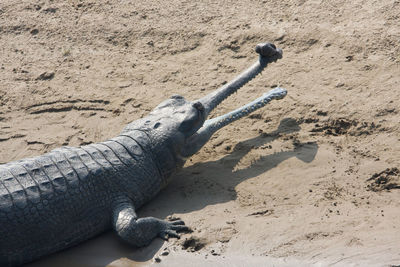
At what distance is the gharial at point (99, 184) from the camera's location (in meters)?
6.11

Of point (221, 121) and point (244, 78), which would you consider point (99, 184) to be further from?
point (244, 78)

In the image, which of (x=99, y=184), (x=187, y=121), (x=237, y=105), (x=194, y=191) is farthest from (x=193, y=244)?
(x=237, y=105)

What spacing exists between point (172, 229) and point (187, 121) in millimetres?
1315

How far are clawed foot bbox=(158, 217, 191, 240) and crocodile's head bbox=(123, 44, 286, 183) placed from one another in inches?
27.7

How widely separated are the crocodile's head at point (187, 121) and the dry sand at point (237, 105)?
29cm

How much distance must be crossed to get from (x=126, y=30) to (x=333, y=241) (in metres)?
5.20

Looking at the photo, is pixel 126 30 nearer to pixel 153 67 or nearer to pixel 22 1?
pixel 153 67

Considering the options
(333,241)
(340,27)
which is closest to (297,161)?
(333,241)

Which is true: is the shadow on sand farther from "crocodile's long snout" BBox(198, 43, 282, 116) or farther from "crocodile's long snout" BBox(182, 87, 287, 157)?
"crocodile's long snout" BBox(198, 43, 282, 116)

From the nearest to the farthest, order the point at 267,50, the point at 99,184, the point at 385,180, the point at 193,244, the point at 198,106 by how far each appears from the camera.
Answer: the point at 193,244 → the point at 385,180 → the point at 99,184 → the point at 198,106 → the point at 267,50

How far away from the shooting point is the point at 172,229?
20.6 feet

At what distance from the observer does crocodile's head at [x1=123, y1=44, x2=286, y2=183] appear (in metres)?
6.85

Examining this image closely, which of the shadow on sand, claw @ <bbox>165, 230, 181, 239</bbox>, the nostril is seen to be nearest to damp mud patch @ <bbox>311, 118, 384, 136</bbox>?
the shadow on sand

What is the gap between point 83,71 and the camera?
9.01 metres
